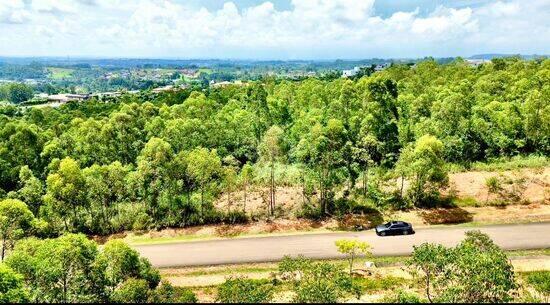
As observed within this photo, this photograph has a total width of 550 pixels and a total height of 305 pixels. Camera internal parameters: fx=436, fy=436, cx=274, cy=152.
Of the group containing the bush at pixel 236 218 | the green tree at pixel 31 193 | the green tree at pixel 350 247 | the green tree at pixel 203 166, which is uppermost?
the green tree at pixel 203 166

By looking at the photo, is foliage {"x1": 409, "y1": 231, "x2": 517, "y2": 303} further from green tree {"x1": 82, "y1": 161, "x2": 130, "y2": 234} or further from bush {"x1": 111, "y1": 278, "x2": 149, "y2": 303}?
green tree {"x1": 82, "y1": 161, "x2": 130, "y2": 234}

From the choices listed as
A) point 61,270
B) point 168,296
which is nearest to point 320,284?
point 168,296

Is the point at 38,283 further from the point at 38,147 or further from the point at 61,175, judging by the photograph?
the point at 38,147

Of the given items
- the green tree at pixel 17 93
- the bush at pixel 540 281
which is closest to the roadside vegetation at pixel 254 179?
the bush at pixel 540 281

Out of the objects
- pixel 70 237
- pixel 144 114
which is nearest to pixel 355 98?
pixel 144 114

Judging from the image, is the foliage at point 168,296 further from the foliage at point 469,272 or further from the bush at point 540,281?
the bush at point 540,281
